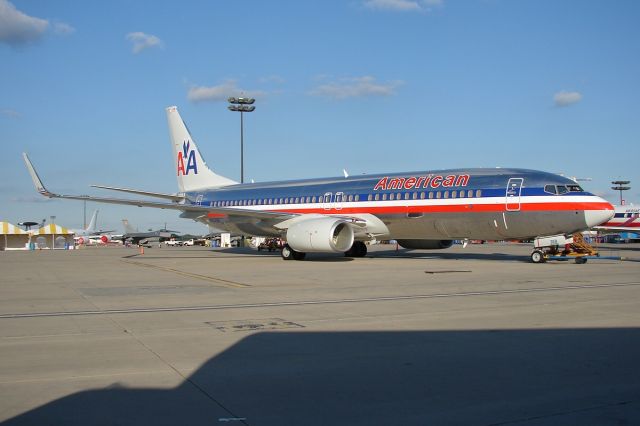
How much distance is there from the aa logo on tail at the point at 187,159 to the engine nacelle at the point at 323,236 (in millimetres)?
11955

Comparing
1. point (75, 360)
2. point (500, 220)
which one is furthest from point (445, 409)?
point (500, 220)

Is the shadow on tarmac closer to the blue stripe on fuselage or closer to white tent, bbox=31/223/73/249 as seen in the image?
the blue stripe on fuselage

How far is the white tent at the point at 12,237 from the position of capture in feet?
192

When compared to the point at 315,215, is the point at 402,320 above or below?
below

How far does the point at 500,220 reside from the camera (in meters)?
22.4

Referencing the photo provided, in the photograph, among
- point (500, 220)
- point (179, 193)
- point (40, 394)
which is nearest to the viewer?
point (40, 394)

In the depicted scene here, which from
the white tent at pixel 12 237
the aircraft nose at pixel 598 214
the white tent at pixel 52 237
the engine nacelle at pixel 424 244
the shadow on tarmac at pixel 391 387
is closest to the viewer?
the shadow on tarmac at pixel 391 387

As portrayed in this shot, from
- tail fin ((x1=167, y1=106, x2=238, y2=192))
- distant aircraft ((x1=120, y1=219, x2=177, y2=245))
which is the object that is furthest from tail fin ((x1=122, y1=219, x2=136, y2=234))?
tail fin ((x1=167, y1=106, x2=238, y2=192))

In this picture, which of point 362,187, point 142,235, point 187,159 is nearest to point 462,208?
point 362,187

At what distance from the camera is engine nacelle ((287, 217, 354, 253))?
79.7 ft

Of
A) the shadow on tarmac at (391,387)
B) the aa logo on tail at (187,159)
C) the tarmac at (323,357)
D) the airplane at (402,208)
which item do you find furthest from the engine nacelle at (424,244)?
the shadow on tarmac at (391,387)

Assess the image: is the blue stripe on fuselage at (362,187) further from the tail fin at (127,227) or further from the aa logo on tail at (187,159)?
the tail fin at (127,227)

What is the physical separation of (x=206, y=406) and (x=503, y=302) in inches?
314

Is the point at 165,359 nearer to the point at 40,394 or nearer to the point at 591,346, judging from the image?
the point at 40,394
